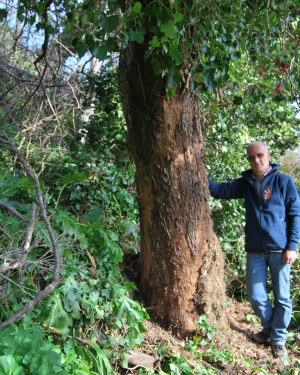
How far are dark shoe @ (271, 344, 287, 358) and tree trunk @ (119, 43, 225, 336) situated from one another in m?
0.66

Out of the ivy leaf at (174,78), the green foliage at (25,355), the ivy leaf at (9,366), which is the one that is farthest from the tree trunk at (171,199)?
the ivy leaf at (9,366)

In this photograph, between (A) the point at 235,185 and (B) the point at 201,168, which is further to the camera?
(A) the point at 235,185

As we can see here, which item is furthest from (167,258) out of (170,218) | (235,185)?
(235,185)

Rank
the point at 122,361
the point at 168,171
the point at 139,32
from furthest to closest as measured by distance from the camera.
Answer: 1. the point at 168,171
2. the point at 122,361
3. the point at 139,32

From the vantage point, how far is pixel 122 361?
292 centimetres

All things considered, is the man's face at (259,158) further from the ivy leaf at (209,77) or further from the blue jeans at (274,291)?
the ivy leaf at (209,77)

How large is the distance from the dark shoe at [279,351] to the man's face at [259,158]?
71.1 inches

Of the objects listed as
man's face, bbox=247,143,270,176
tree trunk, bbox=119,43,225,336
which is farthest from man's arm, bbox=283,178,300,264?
tree trunk, bbox=119,43,225,336

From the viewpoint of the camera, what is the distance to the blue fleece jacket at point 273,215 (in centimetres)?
367

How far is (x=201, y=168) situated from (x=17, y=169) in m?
2.42

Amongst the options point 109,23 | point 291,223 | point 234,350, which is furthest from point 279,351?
point 109,23

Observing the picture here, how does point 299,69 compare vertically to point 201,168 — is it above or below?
above

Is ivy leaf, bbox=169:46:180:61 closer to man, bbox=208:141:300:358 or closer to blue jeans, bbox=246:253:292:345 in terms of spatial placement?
man, bbox=208:141:300:358

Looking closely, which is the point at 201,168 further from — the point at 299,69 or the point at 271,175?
the point at 299,69
